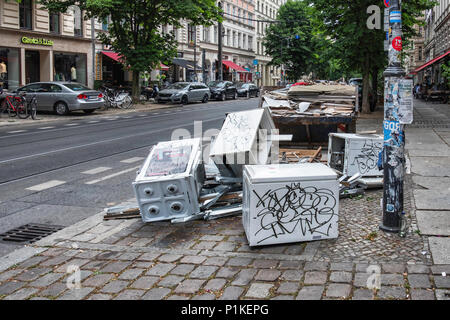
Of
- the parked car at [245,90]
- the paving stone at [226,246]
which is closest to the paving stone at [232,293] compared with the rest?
the paving stone at [226,246]

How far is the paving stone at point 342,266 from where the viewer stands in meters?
4.43

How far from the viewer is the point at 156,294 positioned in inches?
161

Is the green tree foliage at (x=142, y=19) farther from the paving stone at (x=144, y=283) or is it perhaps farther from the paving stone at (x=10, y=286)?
the paving stone at (x=144, y=283)

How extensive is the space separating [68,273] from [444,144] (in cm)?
1041

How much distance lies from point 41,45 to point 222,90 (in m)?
14.0

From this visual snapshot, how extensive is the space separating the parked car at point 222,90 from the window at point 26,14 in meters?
14.3

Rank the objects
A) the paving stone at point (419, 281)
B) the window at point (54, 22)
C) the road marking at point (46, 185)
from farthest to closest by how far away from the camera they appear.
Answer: the window at point (54, 22), the road marking at point (46, 185), the paving stone at point (419, 281)

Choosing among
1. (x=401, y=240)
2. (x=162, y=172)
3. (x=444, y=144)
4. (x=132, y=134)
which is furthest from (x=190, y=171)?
(x=132, y=134)

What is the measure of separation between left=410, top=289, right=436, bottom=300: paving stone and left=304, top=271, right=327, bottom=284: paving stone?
683 millimetres

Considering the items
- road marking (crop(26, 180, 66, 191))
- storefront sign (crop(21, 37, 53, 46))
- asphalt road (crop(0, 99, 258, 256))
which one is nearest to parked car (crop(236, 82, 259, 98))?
storefront sign (crop(21, 37, 53, 46))

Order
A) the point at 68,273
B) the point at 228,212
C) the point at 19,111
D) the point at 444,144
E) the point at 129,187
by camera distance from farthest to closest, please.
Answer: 1. the point at 19,111
2. the point at 444,144
3. the point at 129,187
4. the point at 228,212
5. the point at 68,273

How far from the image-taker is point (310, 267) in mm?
4504

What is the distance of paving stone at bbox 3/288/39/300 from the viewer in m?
4.10

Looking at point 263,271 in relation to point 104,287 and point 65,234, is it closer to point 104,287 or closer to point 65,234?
point 104,287
